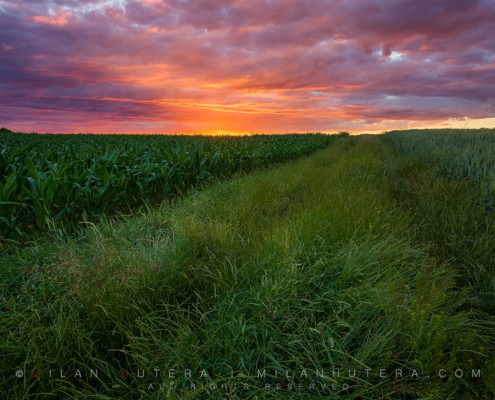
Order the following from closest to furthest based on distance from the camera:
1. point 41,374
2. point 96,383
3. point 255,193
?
point 41,374 < point 96,383 < point 255,193

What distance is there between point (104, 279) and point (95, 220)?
3214 millimetres

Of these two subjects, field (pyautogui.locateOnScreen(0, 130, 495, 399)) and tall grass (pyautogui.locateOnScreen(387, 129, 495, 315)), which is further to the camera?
tall grass (pyautogui.locateOnScreen(387, 129, 495, 315))

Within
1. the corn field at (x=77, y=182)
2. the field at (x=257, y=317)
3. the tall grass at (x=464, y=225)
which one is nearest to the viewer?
the field at (x=257, y=317)

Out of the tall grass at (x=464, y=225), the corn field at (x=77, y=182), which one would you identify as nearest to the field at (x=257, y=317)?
the tall grass at (x=464, y=225)

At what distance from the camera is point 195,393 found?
58.3 inches

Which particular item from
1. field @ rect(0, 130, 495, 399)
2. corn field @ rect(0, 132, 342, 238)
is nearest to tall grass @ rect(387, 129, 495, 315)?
field @ rect(0, 130, 495, 399)

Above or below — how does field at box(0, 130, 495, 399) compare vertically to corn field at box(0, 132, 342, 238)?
below

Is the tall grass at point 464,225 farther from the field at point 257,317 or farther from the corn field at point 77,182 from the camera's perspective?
the corn field at point 77,182

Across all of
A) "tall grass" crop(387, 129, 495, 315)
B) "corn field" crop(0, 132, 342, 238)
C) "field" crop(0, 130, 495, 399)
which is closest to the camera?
"field" crop(0, 130, 495, 399)

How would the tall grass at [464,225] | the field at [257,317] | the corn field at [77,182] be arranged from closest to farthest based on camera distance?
the field at [257,317] < the tall grass at [464,225] < the corn field at [77,182]

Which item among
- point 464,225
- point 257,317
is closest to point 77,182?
point 257,317

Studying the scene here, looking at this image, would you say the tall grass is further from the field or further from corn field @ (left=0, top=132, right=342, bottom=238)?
corn field @ (left=0, top=132, right=342, bottom=238)

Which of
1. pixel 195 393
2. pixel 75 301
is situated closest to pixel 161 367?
pixel 195 393

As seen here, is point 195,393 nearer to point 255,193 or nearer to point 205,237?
point 205,237
